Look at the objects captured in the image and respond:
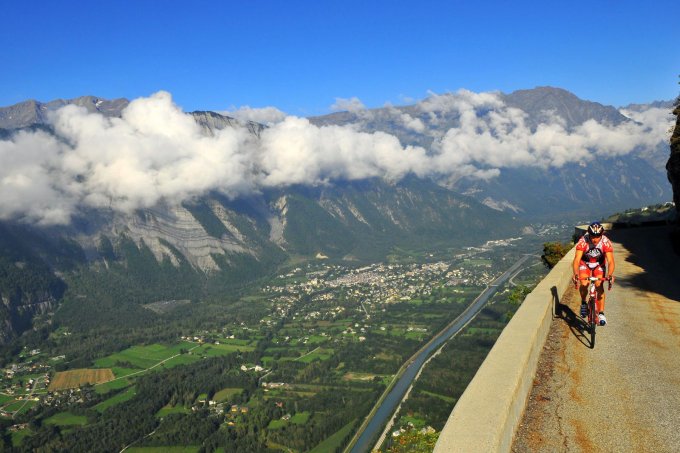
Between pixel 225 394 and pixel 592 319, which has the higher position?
pixel 592 319

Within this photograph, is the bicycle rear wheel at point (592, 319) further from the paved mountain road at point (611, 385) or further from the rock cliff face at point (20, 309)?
the rock cliff face at point (20, 309)

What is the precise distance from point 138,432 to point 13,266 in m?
156

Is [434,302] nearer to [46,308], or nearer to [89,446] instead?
[89,446]

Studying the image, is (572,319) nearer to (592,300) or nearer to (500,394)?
(592,300)

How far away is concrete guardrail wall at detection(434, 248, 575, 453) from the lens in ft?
18.7

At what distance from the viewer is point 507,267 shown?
194m

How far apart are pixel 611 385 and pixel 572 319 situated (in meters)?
5.21

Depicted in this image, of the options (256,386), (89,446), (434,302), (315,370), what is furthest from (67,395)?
(434,302)

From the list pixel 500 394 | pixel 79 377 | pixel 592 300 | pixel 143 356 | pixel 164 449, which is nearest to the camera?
pixel 500 394


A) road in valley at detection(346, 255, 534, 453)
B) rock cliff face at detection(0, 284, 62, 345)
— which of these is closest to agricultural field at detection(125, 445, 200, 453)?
road in valley at detection(346, 255, 534, 453)

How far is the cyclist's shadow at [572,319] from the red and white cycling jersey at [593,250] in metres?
1.73

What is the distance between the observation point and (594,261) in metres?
12.3

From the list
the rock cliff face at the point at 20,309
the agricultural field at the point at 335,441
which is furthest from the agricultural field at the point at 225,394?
the rock cliff face at the point at 20,309

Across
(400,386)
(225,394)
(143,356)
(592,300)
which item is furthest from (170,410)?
(592,300)
